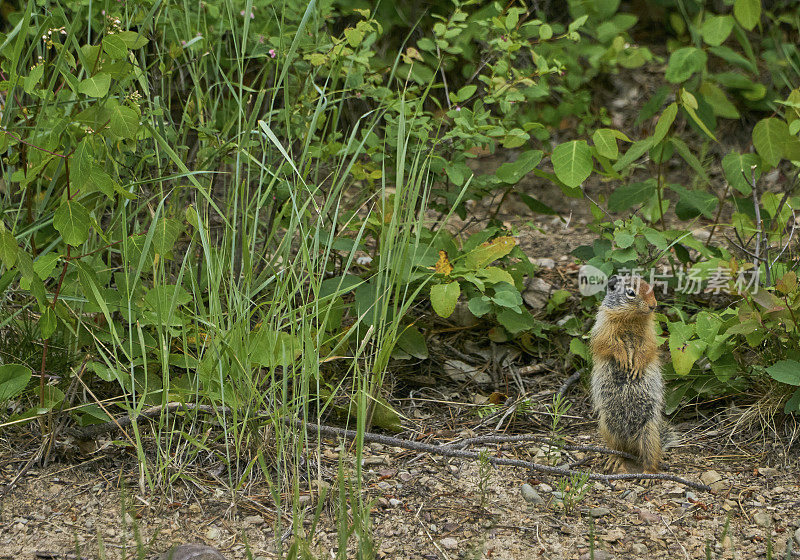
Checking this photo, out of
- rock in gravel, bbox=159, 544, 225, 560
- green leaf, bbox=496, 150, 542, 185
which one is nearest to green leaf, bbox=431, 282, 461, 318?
green leaf, bbox=496, 150, 542, 185

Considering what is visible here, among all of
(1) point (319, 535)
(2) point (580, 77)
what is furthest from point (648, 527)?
(2) point (580, 77)

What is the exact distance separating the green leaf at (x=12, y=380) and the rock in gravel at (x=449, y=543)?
1.40 metres

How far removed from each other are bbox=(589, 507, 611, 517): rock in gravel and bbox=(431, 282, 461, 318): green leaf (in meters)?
0.87

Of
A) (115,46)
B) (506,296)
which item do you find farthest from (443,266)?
(115,46)

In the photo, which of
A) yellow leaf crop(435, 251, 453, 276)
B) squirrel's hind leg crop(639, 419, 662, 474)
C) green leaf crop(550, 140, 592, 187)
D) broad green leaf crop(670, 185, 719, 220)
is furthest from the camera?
broad green leaf crop(670, 185, 719, 220)

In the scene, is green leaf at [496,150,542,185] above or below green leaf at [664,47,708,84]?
below

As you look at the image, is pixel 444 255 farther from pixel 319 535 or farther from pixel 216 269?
pixel 319 535

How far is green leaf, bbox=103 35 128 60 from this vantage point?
2551 mm

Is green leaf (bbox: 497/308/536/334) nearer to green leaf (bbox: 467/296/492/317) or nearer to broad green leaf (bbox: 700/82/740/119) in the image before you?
green leaf (bbox: 467/296/492/317)

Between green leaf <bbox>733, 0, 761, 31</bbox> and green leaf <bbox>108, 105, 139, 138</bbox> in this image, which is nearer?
green leaf <bbox>108, 105, 139, 138</bbox>

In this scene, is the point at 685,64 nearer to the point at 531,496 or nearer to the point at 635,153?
the point at 635,153

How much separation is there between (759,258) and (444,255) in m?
1.21

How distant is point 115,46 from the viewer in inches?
101

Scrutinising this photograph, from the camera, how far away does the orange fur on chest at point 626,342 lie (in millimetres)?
3166
